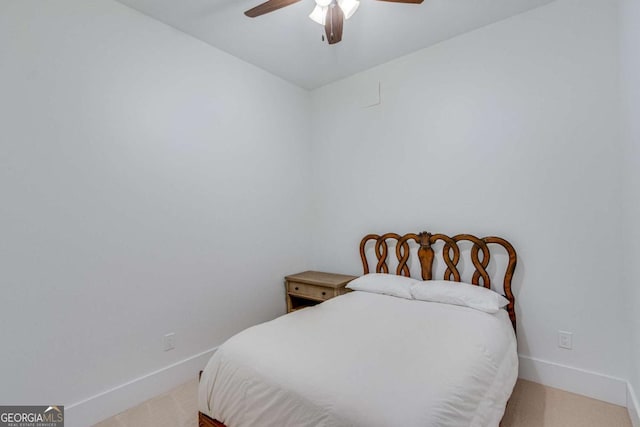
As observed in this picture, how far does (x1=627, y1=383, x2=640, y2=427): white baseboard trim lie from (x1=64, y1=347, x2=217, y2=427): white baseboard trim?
108 inches

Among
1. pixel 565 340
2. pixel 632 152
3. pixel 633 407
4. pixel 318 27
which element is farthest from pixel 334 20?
pixel 633 407

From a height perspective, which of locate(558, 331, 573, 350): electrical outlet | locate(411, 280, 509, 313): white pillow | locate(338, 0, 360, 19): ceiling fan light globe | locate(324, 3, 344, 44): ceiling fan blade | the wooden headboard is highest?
locate(338, 0, 360, 19): ceiling fan light globe

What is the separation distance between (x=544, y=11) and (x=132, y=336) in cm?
361

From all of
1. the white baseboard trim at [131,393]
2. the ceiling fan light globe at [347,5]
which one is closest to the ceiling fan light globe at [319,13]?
the ceiling fan light globe at [347,5]

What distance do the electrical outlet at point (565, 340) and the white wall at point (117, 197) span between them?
237 centimetres

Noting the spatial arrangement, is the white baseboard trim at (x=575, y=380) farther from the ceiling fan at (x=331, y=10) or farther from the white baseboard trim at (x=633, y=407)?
the ceiling fan at (x=331, y=10)

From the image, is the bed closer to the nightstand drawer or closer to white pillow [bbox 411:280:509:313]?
white pillow [bbox 411:280:509:313]

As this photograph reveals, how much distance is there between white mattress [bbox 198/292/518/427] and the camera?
3.67 ft

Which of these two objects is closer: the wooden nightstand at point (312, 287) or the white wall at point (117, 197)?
the white wall at point (117, 197)

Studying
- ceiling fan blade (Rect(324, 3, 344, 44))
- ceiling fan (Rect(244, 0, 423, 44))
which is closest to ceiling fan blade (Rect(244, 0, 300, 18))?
ceiling fan (Rect(244, 0, 423, 44))

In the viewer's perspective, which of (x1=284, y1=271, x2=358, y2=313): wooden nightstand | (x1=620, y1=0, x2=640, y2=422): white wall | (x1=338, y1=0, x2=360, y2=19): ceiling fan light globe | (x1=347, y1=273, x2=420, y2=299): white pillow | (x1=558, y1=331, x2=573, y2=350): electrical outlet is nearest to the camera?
(x1=620, y1=0, x2=640, y2=422): white wall

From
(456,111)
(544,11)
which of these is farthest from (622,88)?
(456,111)

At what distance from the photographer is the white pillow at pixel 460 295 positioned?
206cm

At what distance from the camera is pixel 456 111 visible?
2541 millimetres
